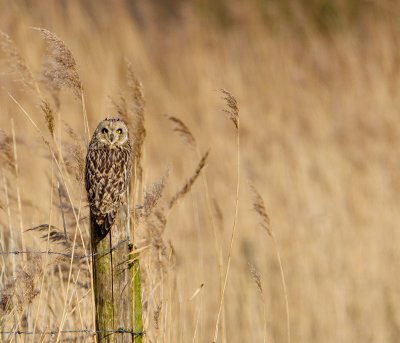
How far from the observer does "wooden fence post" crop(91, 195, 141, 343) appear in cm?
322

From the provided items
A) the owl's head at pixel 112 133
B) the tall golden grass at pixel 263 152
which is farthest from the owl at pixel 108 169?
the tall golden grass at pixel 263 152

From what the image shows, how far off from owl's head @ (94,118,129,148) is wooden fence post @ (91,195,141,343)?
0.33 m

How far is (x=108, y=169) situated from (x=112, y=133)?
17 cm

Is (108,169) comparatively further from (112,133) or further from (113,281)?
(113,281)

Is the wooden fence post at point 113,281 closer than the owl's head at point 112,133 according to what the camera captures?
Yes

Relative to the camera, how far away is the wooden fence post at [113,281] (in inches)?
127

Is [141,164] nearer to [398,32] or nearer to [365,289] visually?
[365,289]

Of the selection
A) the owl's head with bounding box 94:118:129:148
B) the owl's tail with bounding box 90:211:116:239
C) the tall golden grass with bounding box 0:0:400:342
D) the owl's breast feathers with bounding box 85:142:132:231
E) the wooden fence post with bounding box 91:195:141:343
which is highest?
the tall golden grass with bounding box 0:0:400:342

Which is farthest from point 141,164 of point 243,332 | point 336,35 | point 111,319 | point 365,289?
point 336,35

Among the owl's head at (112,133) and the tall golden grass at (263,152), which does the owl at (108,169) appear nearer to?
the owl's head at (112,133)

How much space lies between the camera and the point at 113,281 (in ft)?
10.6

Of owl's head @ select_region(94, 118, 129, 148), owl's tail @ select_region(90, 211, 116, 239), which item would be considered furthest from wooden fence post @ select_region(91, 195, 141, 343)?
owl's head @ select_region(94, 118, 129, 148)

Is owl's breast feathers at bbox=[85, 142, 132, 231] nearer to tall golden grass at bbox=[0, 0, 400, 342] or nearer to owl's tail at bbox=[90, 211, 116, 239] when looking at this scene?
owl's tail at bbox=[90, 211, 116, 239]

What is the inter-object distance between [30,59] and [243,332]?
2.82 m
